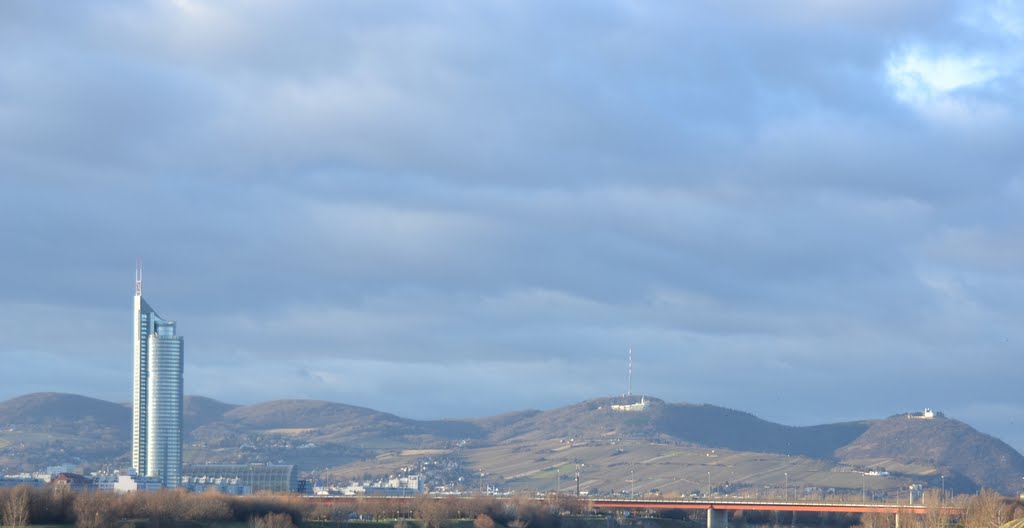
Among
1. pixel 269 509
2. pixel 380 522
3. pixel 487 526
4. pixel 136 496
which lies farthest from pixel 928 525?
pixel 136 496

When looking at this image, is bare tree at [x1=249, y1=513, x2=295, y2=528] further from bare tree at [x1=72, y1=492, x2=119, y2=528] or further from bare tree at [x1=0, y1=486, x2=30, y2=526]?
bare tree at [x1=0, y1=486, x2=30, y2=526]

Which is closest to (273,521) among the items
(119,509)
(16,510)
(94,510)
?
(119,509)

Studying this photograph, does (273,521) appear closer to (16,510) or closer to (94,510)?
(94,510)

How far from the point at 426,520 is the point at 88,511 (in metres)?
49.7

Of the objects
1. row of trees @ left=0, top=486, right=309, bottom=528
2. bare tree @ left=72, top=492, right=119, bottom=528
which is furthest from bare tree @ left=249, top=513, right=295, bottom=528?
bare tree @ left=72, top=492, right=119, bottom=528

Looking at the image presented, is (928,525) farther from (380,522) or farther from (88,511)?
(88,511)

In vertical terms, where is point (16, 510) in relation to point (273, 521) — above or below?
above

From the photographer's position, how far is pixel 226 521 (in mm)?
180000

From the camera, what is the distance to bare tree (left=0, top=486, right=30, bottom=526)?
15465 cm

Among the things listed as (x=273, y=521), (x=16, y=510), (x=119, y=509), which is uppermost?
(x=16, y=510)

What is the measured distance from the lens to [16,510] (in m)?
157

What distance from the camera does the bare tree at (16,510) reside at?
155m

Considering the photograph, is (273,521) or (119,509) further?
(273,521)

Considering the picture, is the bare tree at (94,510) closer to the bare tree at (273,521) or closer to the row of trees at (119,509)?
the row of trees at (119,509)
